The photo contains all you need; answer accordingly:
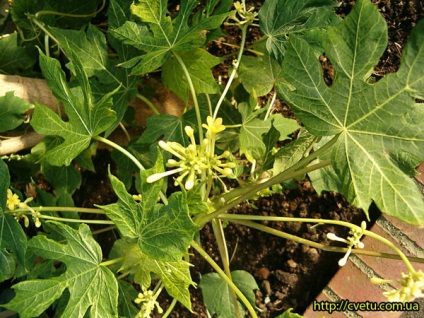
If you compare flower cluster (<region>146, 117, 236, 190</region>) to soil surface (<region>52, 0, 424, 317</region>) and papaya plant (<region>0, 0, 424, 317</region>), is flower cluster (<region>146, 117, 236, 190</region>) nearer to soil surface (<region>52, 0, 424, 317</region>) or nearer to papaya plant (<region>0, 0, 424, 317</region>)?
papaya plant (<region>0, 0, 424, 317</region>)

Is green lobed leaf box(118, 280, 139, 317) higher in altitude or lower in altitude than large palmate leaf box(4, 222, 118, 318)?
lower

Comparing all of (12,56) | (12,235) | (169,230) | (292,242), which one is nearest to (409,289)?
(169,230)

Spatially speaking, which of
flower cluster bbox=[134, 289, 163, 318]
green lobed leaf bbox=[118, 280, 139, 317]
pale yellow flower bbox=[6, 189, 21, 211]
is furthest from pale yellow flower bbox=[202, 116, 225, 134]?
green lobed leaf bbox=[118, 280, 139, 317]

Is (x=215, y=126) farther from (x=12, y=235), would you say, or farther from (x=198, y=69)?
(x=12, y=235)

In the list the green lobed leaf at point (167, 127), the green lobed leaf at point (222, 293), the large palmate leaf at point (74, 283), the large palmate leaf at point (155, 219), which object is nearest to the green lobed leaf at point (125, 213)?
the large palmate leaf at point (155, 219)

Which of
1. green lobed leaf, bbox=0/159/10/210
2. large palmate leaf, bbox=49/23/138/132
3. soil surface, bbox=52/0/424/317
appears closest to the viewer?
green lobed leaf, bbox=0/159/10/210

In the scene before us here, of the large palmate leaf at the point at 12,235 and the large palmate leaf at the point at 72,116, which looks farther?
the large palmate leaf at the point at 12,235

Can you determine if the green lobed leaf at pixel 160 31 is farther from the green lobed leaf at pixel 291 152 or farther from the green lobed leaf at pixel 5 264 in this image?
the green lobed leaf at pixel 5 264
